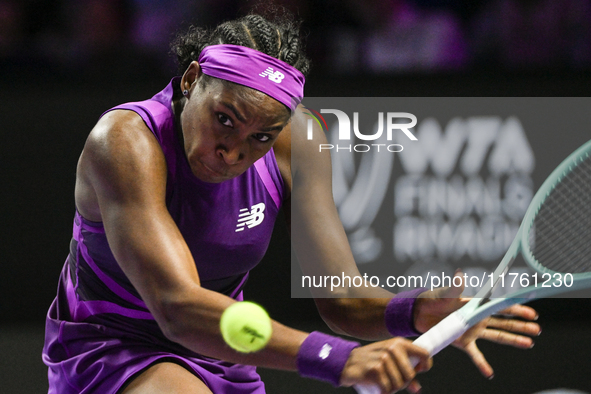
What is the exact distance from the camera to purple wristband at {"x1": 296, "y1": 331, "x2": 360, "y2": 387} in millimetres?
1083

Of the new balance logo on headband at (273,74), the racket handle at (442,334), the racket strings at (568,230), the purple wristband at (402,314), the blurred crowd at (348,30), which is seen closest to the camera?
the racket handle at (442,334)

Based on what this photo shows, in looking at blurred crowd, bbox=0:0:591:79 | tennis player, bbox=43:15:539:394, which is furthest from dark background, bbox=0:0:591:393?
tennis player, bbox=43:15:539:394

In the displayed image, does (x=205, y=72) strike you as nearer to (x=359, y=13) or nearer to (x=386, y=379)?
(x=386, y=379)

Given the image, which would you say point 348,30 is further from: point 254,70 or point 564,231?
point 254,70

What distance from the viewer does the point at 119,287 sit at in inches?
58.1

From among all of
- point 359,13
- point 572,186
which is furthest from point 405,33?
point 572,186

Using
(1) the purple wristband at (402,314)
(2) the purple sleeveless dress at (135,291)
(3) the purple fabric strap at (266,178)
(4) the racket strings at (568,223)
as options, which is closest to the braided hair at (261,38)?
(2) the purple sleeveless dress at (135,291)

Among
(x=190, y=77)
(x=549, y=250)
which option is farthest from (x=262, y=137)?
(x=549, y=250)

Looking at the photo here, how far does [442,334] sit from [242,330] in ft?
1.17

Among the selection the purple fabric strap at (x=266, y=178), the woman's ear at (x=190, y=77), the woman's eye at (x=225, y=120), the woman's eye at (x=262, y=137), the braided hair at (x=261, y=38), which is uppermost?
the braided hair at (x=261, y=38)

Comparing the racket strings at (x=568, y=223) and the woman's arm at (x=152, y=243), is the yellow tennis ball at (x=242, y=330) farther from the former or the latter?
the racket strings at (x=568, y=223)

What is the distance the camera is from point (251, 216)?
151cm

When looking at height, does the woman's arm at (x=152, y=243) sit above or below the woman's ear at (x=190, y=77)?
below

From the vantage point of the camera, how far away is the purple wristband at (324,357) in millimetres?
1083
